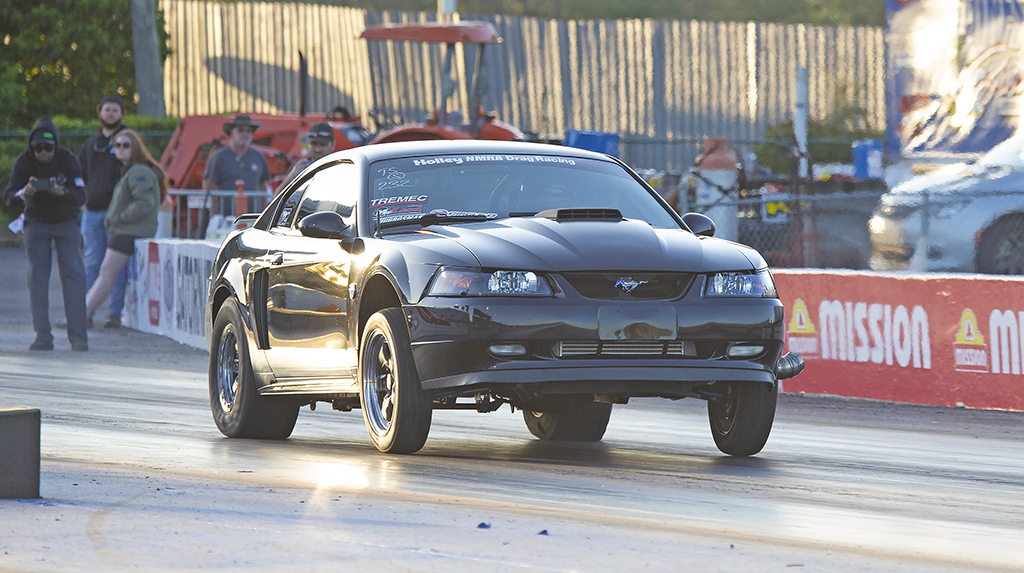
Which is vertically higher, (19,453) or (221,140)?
(221,140)

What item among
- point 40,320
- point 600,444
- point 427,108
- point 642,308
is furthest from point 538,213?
point 427,108

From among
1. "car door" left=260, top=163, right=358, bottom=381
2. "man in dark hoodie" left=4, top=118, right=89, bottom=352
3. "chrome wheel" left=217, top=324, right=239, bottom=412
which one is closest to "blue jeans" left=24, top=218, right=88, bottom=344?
"man in dark hoodie" left=4, top=118, right=89, bottom=352

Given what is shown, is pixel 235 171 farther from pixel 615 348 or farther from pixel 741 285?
pixel 615 348

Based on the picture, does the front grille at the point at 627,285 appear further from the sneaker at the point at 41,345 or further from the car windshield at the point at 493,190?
the sneaker at the point at 41,345

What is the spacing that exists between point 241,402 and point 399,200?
1.62 meters

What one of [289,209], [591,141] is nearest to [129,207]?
[289,209]

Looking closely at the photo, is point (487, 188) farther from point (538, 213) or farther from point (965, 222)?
point (965, 222)

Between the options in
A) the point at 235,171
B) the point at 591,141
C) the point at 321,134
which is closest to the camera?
the point at 321,134

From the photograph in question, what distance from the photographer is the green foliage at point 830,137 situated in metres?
33.9

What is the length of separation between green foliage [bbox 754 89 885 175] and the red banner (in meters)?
20.9

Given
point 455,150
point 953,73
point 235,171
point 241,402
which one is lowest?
point 241,402

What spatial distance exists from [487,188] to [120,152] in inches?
352

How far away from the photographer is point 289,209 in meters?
9.21

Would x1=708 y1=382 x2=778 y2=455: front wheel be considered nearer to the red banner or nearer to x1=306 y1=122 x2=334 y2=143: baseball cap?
the red banner
